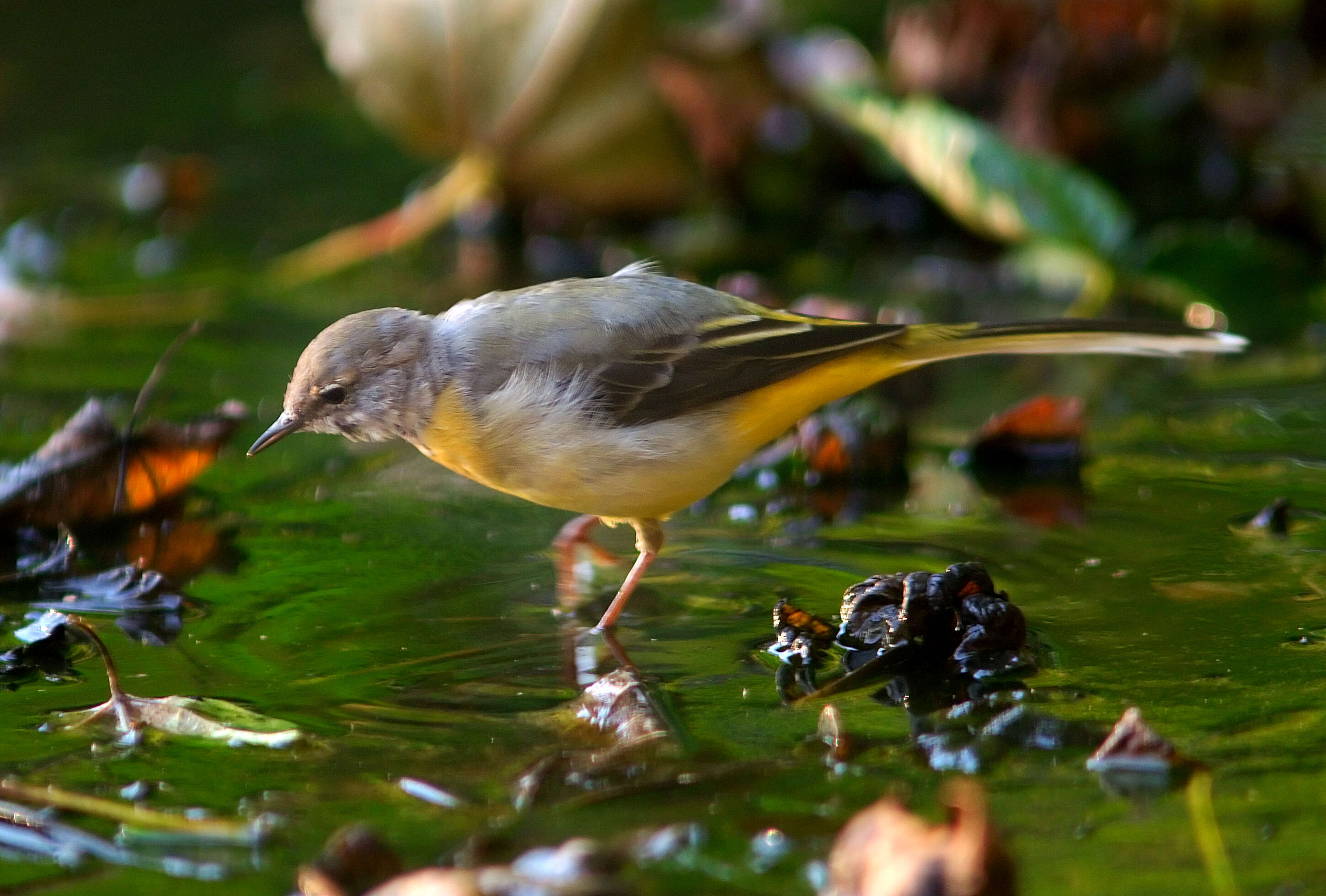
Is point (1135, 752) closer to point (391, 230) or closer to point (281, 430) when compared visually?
point (281, 430)

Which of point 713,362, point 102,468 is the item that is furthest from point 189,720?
point 713,362

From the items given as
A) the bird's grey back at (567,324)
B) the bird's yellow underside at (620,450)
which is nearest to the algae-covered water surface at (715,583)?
the bird's yellow underside at (620,450)

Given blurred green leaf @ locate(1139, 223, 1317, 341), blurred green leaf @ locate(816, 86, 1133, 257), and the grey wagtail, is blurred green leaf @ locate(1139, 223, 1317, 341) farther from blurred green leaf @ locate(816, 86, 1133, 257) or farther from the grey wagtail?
the grey wagtail

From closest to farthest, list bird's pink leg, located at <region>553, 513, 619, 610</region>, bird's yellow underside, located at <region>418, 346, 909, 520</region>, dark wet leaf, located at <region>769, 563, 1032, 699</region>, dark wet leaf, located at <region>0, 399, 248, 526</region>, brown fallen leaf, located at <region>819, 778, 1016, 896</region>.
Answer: brown fallen leaf, located at <region>819, 778, 1016, 896</region> < dark wet leaf, located at <region>769, 563, 1032, 699</region> < bird's yellow underside, located at <region>418, 346, 909, 520</region> < bird's pink leg, located at <region>553, 513, 619, 610</region> < dark wet leaf, located at <region>0, 399, 248, 526</region>

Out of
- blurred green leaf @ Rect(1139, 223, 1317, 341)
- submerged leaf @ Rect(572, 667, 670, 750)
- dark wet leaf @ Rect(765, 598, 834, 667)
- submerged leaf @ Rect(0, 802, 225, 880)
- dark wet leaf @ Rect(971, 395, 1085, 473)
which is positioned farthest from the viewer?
blurred green leaf @ Rect(1139, 223, 1317, 341)

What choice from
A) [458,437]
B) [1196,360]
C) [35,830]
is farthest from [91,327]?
[1196,360]

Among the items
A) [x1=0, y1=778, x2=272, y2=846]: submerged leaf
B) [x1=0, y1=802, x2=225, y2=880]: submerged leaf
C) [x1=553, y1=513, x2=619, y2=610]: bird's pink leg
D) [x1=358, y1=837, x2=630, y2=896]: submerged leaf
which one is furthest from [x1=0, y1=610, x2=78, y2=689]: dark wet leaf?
[x1=358, y1=837, x2=630, y2=896]: submerged leaf
